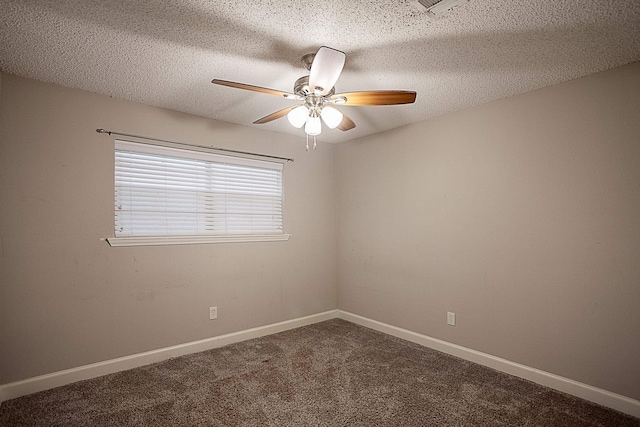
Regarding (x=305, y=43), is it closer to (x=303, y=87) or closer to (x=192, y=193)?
(x=303, y=87)

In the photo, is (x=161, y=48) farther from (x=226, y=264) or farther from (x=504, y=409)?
(x=504, y=409)

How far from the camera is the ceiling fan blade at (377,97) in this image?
196 cm

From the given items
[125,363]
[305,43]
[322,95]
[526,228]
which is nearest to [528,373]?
[526,228]

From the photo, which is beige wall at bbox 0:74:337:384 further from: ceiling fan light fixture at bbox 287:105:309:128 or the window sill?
ceiling fan light fixture at bbox 287:105:309:128

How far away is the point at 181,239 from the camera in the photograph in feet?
10.2

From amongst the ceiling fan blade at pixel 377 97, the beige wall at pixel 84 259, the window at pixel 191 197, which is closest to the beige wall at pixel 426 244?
the beige wall at pixel 84 259

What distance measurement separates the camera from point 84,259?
104 inches

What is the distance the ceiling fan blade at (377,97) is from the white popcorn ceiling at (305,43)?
287 mm

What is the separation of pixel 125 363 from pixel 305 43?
110 inches

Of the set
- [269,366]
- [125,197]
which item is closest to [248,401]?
[269,366]

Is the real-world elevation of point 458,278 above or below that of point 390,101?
below

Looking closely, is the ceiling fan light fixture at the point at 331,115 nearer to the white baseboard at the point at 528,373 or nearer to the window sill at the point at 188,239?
the window sill at the point at 188,239

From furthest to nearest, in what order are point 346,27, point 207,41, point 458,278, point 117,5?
point 458,278 < point 207,41 < point 346,27 < point 117,5

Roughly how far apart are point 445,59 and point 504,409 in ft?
Answer: 7.52
